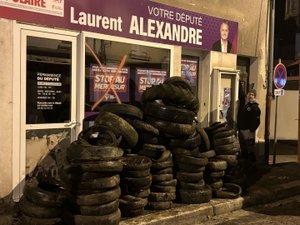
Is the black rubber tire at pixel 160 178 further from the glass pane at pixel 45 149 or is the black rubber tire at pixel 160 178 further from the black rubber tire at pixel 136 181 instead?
the glass pane at pixel 45 149

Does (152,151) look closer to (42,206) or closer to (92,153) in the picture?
(92,153)

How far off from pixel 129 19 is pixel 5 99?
2935mm

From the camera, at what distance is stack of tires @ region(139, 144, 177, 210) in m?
6.21

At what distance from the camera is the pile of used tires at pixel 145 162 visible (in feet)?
17.0

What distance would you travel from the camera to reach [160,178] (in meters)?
6.24

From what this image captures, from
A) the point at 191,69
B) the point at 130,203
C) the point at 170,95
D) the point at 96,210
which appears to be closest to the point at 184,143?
the point at 170,95

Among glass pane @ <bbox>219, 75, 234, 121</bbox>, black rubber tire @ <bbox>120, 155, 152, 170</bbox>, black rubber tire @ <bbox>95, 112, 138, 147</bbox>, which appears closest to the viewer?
black rubber tire @ <bbox>120, 155, 152, 170</bbox>

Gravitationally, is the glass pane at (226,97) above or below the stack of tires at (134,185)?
above

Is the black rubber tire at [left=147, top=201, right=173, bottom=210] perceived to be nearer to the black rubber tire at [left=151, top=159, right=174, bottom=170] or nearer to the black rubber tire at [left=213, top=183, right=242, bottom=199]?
the black rubber tire at [left=151, top=159, right=174, bottom=170]

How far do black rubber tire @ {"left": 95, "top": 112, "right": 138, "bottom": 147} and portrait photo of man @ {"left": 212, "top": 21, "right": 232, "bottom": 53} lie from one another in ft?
15.5

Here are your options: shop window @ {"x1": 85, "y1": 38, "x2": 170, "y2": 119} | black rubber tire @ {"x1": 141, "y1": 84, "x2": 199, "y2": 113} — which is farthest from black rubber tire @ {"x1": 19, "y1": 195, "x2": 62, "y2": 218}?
shop window @ {"x1": 85, "y1": 38, "x2": 170, "y2": 119}

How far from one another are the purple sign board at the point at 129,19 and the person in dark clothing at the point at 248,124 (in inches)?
52.9

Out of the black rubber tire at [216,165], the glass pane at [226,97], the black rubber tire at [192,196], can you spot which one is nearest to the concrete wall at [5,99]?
the black rubber tire at [192,196]

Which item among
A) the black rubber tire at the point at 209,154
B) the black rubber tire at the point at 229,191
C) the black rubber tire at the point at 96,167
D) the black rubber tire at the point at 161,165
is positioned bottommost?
the black rubber tire at the point at 229,191
